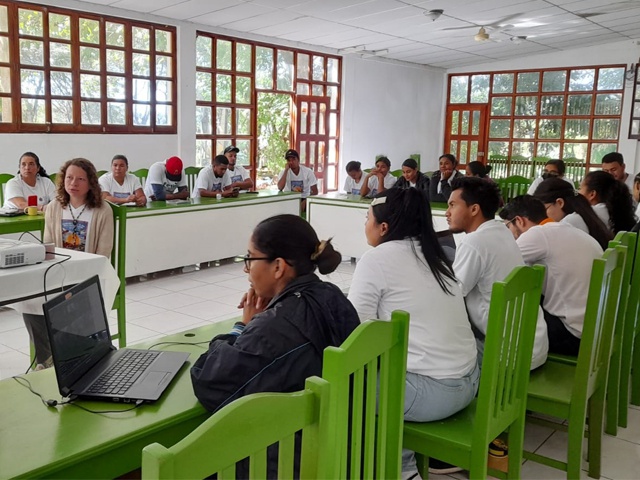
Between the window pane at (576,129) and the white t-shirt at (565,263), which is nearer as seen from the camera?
the white t-shirt at (565,263)

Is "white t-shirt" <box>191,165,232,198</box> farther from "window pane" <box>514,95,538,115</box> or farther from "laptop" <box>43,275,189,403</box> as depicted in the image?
"window pane" <box>514,95,538,115</box>

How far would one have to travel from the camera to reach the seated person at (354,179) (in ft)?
24.2

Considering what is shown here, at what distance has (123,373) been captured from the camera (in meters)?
1.68

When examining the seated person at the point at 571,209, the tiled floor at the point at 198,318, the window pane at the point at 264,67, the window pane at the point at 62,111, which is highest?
the window pane at the point at 264,67

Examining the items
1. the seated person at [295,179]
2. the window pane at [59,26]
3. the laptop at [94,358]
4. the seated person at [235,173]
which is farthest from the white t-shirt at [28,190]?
the laptop at [94,358]

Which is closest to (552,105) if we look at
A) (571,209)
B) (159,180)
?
(159,180)

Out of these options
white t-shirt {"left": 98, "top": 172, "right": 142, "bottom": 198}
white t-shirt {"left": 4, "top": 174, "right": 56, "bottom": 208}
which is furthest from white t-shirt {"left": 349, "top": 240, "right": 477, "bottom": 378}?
white t-shirt {"left": 98, "top": 172, "right": 142, "bottom": 198}

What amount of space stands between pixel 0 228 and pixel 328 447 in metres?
3.52

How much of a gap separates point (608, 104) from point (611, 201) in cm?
811

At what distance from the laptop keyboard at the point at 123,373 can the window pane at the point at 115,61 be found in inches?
235

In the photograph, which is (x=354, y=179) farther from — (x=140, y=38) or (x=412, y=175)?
(x=140, y=38)

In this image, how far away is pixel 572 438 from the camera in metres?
2.24

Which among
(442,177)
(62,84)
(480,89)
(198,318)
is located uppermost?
(480,89)

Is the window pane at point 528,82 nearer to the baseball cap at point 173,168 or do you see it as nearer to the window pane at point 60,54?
the baseball cap at point 173,168
